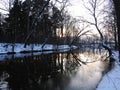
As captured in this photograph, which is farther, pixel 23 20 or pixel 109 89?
pixel 23 20

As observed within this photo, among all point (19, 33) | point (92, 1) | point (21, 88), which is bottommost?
point (21, 88)

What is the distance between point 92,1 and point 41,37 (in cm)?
3859

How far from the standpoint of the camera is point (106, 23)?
48.7 m

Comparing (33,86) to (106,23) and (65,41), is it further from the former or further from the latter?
(65,41)

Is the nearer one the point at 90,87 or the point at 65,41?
the point at 90,87

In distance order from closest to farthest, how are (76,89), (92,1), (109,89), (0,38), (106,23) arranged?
(109,89)
(76,89)
(92,1)
(106,23)
(0,38)

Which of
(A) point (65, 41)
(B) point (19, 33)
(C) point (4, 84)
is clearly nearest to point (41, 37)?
(B) point (19, 33)

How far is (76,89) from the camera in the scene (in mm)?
11445

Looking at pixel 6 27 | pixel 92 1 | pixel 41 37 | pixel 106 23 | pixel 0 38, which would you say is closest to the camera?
pixel 92 1

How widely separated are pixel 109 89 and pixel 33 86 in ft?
13.4

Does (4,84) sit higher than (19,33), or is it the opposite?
(19,33)

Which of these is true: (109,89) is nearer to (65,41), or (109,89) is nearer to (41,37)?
(41,37)

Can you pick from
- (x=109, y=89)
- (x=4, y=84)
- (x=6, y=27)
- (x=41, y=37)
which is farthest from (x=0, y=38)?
(x=109, y=89)

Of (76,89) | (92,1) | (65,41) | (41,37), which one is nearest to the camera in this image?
(76,89)
